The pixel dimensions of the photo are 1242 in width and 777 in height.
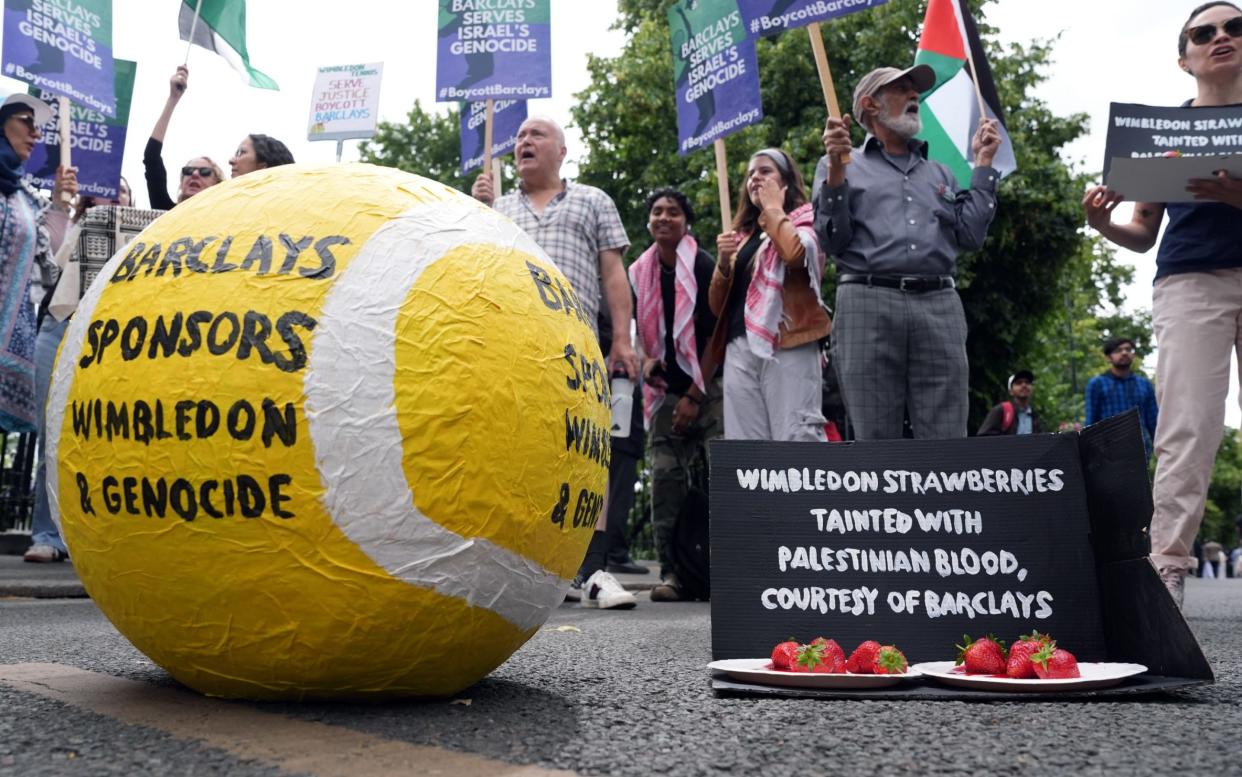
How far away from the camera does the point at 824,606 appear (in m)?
3.49

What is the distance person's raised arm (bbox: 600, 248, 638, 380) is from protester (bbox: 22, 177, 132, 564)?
3.30m

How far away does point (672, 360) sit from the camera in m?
6.76

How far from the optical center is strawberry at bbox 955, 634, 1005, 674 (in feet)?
10.2

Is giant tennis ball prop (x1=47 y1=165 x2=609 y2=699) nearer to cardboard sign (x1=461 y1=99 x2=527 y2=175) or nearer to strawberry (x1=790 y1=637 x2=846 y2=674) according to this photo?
strawberry (x1=790 y1=637 x2=846 y2=674)

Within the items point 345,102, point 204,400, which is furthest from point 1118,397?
point 204,400

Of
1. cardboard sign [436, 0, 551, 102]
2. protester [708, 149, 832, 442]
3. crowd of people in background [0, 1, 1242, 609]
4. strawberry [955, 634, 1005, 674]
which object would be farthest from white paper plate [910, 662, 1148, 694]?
cardboard sign [436, 0, 551, 102]

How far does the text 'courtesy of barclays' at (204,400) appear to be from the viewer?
Answer: 2.46 m

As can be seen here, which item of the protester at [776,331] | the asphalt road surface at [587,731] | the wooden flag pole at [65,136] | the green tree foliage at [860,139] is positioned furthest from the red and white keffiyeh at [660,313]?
the green tree foliage at [860,139]

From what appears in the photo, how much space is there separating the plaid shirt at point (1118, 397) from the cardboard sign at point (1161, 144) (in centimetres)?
634

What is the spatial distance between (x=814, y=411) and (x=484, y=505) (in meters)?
3.34

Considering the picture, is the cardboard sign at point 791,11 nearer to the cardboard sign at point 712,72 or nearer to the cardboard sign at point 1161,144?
the cardboard sign at point 712,72

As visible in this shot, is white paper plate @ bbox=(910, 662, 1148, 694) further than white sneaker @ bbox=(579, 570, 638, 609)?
No

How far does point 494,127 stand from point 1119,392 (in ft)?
21.1

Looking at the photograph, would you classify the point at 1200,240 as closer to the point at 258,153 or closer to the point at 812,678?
the point at 812,678
